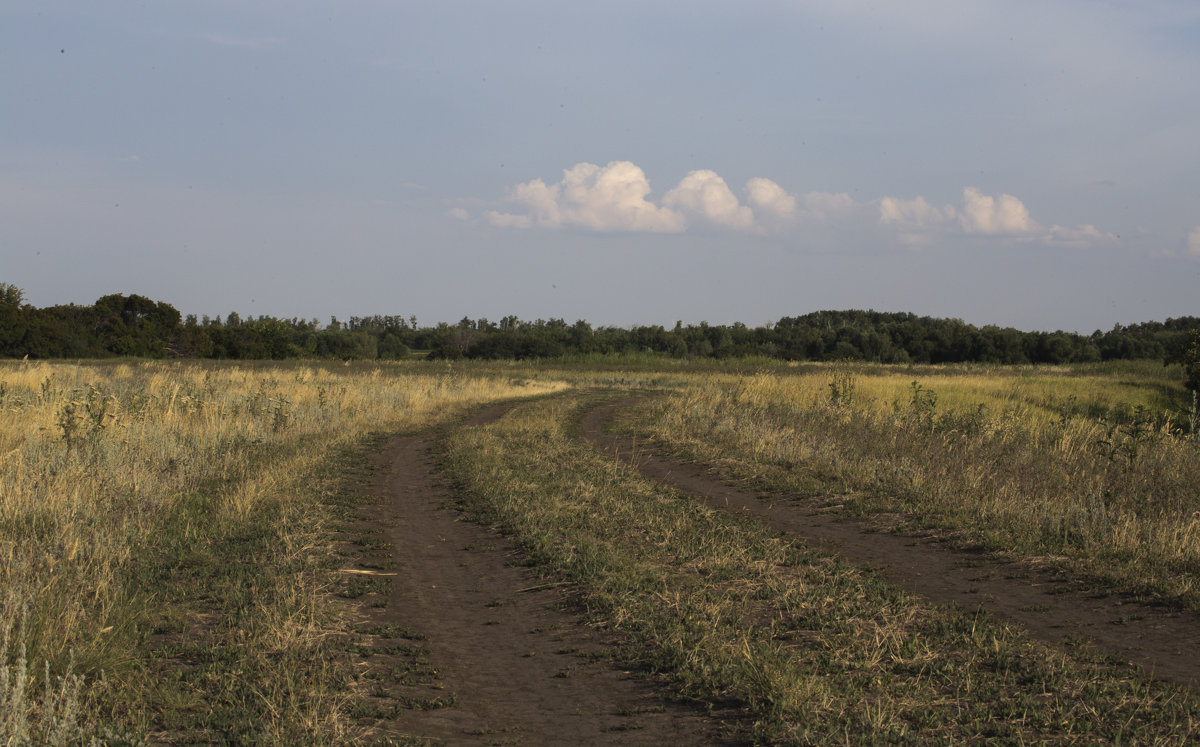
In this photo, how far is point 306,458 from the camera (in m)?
12.6

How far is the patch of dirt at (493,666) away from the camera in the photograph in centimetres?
412

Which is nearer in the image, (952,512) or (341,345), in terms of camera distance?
(952,512)

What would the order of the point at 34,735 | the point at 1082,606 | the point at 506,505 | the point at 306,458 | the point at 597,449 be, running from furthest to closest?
the point at 597,449 < the point at 306,458 < the point at 506,505 < the point at 1082,606 < the point at 34,735

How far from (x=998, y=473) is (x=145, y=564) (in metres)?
10.6

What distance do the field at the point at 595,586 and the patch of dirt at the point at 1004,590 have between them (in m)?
0.05

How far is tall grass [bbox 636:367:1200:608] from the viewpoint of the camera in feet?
24.7

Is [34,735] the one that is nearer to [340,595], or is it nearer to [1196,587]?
[340,595]

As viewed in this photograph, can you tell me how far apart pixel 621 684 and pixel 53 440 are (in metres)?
10.8

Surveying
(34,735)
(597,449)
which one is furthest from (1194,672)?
(597,449)

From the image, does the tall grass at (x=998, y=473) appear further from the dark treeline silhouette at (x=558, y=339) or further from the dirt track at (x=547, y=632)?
the dark treeline silhouette at (x=558, y=339)

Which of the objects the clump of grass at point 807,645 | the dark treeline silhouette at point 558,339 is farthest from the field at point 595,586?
the dark treeline silhouette at point 558,339

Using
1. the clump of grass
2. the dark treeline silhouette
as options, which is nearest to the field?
the clump of grass

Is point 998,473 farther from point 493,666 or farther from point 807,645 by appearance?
point 493,666

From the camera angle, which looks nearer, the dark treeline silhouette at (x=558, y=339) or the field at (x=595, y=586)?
the field at (x=595, y=586)
